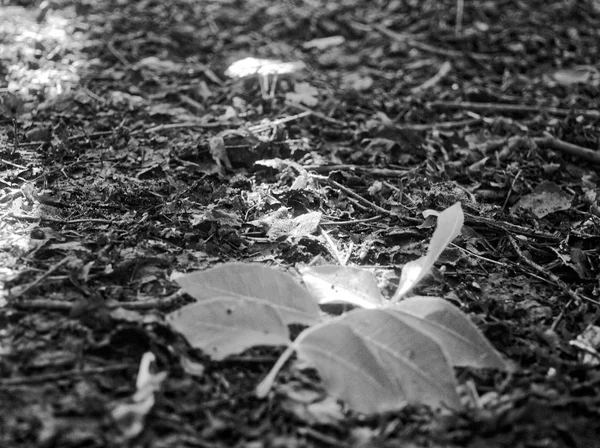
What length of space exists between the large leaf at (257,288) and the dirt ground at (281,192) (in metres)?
0.10

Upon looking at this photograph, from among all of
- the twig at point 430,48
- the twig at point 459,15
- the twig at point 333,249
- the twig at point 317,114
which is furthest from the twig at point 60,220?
the twig at point 459,15

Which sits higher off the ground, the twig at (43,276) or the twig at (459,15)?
the twig at (459,15)

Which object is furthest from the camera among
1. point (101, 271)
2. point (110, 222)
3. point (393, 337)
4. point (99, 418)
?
point (110, 222)

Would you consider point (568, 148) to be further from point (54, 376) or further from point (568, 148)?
point (54, 376)

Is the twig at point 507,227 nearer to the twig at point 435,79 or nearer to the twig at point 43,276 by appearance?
the twig at point 435,79

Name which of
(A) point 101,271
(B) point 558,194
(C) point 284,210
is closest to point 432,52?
(B) point 558,194

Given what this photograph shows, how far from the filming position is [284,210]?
7.55 feet

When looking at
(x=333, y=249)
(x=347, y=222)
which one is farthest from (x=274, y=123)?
(x=333, y=249)

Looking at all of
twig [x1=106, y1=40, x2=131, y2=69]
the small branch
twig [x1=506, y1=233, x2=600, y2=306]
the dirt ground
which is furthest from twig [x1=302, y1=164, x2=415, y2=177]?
A: twig [x1=106, y1=40, x2=131, y2=69]

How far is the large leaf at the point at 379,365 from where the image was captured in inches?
57.1

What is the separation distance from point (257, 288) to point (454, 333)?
0.55 metres

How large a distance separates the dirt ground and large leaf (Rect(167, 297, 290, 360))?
7 cm

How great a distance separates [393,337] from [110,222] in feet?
3.76

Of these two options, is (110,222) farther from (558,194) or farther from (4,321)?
(558,194)
